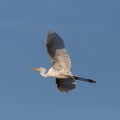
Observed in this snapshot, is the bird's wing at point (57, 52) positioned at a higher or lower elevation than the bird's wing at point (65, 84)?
higher

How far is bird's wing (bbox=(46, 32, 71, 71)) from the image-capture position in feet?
222

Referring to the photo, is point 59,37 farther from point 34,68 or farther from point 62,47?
point 34,68

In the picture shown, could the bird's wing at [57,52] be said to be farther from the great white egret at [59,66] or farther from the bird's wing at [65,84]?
the bird's wing at [65,84]

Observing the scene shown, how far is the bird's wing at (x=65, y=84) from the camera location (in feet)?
231

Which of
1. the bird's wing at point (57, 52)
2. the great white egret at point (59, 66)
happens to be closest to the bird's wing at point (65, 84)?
the great white egret at point (59, 66)

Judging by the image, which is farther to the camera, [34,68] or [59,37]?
[34,68]

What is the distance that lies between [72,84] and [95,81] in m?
2.05

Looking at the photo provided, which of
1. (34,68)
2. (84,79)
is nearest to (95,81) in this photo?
(84,79)

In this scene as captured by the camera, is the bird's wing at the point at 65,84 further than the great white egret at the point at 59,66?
Yes

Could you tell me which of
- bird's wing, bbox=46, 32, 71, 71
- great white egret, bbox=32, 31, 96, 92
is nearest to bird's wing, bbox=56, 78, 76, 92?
great white egret, bbox=32, 31, 96, 92

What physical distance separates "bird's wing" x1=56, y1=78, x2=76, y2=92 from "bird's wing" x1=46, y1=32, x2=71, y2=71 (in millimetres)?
1263

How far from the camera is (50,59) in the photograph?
69938 mm

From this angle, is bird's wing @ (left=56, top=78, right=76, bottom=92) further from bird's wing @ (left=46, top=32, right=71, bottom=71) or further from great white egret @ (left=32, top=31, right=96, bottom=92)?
bird's wing @ (left=46, top=32, right=71, bottom=71)

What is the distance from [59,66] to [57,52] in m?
1.63
